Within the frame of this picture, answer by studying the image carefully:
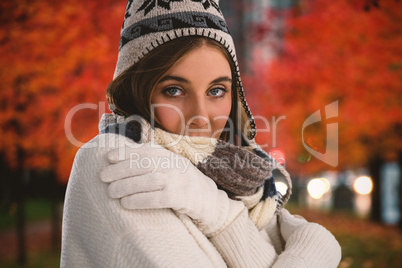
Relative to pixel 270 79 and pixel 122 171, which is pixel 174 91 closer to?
pixel 122 171

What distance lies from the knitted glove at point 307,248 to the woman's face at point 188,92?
62 cm

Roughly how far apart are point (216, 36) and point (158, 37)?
0.26 meters

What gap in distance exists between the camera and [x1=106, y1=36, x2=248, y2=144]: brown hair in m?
1.43

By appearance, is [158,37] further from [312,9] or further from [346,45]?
[312,9]

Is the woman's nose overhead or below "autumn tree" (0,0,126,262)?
below

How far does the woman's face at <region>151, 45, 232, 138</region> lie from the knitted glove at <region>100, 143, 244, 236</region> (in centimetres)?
21

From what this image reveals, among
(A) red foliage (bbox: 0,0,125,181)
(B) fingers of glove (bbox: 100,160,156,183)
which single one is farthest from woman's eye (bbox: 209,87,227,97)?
(A) red foliage (bbox: 0,0,125,181)

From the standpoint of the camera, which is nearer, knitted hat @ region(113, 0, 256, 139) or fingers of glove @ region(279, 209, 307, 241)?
knitted hat @ region(113, 0, 256, 139)

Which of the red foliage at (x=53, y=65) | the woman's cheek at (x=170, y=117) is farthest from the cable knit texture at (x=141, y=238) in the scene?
the red foliage at (x=53, y=65)

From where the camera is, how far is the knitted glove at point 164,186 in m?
1.13

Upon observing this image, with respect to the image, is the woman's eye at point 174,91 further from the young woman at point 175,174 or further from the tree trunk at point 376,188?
the tree trunk at point 376,188

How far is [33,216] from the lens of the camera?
1562cm

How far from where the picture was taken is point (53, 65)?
5.17 metres

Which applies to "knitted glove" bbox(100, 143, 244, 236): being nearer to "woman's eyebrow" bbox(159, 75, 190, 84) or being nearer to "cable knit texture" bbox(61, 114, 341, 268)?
"cable knit texture" bbox(61, 114, 341, 268)
